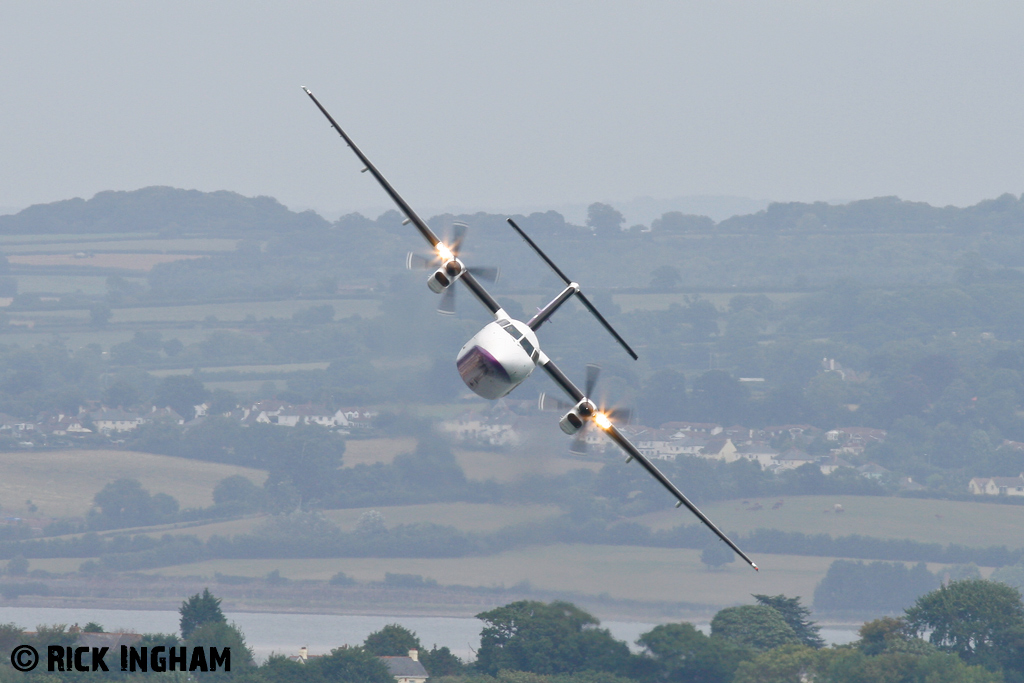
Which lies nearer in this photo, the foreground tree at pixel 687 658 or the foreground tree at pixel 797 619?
the foreground tree at pixel 687 658

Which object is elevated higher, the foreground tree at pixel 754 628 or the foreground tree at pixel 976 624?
the foreground tree at pixel 754 628

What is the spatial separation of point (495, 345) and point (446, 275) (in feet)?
11.6

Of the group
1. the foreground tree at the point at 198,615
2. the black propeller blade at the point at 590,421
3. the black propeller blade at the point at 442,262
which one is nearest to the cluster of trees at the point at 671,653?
the foreground tree at the point at 198,615

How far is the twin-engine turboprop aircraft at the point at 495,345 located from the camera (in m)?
53.9

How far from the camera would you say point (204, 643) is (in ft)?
538

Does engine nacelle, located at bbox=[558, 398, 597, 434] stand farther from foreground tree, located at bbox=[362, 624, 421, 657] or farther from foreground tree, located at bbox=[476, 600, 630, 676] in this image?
foreground tree, located at bbox=[362, 624, 421, 657]

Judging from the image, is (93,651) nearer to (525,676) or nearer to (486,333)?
(525,676)

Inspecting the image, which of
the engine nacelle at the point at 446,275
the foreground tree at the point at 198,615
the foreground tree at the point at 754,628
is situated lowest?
the engine nacelle at the point at 446,275

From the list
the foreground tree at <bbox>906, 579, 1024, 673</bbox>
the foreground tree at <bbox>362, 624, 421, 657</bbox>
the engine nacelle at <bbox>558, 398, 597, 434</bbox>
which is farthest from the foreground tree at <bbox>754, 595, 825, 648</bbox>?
the engine nacelle at <bbox>558, 398, 597, 434</bbox>

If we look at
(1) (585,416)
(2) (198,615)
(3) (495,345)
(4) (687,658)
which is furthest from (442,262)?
(2) (198,615)

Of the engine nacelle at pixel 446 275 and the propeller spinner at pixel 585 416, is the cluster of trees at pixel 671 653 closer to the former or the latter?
the propeller spinner at pixel 585 416

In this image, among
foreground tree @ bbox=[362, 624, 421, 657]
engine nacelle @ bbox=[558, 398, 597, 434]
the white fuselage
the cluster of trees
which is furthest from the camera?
foreground tree @ bbox=[362, 624, 421, 657]

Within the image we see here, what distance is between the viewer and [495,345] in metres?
53.9

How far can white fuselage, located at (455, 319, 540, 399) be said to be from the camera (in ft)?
176
